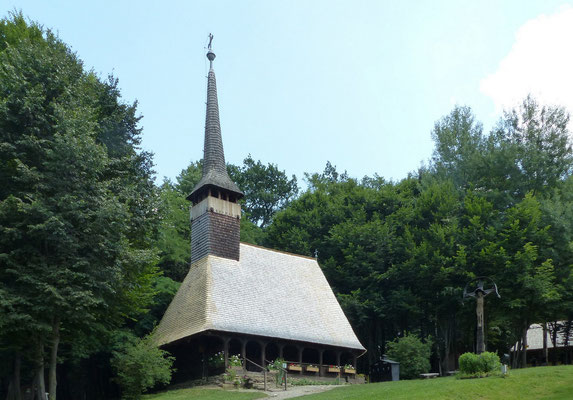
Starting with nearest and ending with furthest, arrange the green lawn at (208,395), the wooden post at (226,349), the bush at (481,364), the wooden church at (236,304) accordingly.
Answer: the green lawn at (208,395)
the bush at (481,364)
the wooden post at (226,349)
the wooden church at (236,304)

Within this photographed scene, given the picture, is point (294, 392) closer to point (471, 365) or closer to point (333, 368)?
point (471, 365)

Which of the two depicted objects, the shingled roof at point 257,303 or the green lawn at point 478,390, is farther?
the shingled roof at point 257,303

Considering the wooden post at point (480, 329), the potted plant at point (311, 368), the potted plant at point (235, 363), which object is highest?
the wooden post at point (480, 329)

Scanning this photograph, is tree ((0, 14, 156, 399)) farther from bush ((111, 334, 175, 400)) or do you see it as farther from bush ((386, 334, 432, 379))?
bush ((386, 334, 432, 379))

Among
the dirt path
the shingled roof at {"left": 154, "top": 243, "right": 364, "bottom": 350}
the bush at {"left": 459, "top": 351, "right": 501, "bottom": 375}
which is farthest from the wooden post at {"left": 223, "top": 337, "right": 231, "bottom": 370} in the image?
the bush at {"left": 459, "top": 351, "right": 501, "bottom": 375}

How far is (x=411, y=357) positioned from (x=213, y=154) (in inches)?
645

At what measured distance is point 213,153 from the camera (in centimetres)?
3609

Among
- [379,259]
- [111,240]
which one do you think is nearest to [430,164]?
[379,259]

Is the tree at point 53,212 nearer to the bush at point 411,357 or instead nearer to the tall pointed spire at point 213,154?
the tall pointed spire at point 213,154

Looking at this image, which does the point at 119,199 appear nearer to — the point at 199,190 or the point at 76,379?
the point at 199,190

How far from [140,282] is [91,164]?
298 inches

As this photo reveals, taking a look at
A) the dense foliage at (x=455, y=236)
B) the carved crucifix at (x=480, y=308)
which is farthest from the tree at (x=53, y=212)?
the dense foliage at (x=455, y=236)

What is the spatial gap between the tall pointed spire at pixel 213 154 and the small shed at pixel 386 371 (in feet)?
40.2

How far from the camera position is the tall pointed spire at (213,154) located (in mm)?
34469
